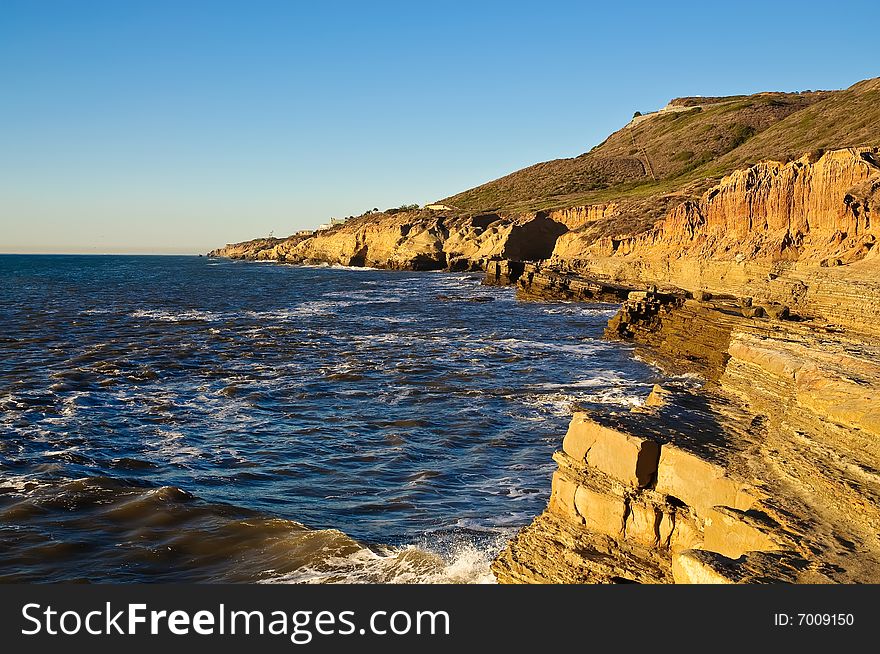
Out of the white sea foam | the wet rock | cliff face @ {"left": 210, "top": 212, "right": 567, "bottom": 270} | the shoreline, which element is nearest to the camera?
the shoreline

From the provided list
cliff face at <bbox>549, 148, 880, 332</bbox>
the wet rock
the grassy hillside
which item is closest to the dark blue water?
the wet rock

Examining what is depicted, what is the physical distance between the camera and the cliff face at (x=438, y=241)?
72.8 metres

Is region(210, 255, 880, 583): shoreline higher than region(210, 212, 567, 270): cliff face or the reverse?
the reverse

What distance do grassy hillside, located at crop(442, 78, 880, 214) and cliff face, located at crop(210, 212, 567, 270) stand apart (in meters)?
11.8

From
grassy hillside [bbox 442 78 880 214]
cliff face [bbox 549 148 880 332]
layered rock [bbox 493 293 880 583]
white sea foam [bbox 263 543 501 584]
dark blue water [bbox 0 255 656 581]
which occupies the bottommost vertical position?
white sea foam [bbox 263 543 501 584]

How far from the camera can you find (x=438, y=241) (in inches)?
3430

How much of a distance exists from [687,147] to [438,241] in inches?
2056

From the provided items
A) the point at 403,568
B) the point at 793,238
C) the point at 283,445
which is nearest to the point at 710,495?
the point at 403,568

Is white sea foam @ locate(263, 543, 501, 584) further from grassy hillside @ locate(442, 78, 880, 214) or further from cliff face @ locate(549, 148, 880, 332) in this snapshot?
grassy hillside @ locate(442, 78, 880, 214)

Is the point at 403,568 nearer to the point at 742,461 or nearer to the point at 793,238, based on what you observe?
the point at 742,461

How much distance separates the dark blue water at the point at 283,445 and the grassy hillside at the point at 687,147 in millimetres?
35902

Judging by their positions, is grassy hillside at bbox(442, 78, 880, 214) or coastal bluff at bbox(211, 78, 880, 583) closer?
coastal bluff at bbox(211, 78, 880, 583)

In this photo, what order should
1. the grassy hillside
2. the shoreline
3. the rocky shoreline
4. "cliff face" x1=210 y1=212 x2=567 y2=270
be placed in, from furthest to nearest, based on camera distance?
the grassy hillside < "cliff face" x1=210 y1=212 x2=567 y2=270 < the rocky shoreline < the shoreline

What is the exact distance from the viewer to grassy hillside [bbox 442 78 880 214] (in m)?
74.5
